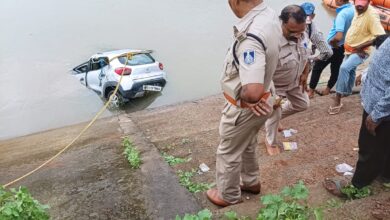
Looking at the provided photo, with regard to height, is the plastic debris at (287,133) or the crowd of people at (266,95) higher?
the crowd of people at (266,95)

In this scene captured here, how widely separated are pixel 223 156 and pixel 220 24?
48.6 feet

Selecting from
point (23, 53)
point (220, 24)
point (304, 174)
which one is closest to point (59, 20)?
point (23, 53)

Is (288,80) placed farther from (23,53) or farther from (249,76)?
(23,53)

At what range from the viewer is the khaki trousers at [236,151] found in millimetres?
3121

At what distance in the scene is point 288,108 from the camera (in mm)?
4855

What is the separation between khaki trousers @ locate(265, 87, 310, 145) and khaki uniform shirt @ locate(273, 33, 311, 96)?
0.42 ft

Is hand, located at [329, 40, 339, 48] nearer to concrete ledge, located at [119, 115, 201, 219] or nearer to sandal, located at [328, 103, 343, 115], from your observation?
sandal, located at [328, 103, 343, 115]

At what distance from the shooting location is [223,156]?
11.0ft

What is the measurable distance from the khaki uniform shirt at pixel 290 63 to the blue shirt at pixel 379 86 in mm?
1112

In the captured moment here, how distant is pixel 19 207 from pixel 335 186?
8.25 ft

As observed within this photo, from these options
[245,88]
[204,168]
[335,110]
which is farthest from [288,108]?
[245,88]

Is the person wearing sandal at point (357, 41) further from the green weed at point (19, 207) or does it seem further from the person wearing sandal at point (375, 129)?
the green weed at point (19, 207)

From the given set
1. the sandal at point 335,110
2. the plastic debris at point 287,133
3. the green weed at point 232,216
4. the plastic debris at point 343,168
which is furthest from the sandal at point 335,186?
the sandal at point 335,110

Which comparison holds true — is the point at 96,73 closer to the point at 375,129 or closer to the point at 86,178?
the point at 86,178
